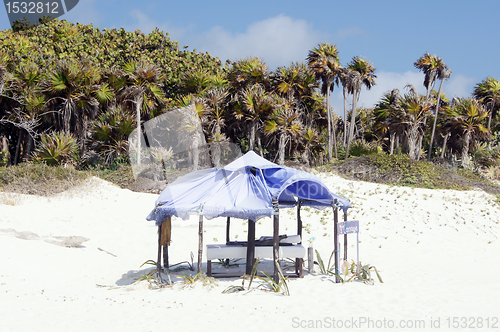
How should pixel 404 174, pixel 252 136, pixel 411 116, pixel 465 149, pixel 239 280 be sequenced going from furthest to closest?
pixel 465 149
pixel 411 116
pixel 252 136
pixel 404 174
pixel 239 280

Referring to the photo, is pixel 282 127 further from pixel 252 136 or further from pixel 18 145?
pixel 18 145

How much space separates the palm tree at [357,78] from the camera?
26.0 metres

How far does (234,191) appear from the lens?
355 inches

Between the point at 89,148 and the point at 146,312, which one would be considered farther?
the point at 89,148

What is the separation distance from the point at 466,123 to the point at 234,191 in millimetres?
20627

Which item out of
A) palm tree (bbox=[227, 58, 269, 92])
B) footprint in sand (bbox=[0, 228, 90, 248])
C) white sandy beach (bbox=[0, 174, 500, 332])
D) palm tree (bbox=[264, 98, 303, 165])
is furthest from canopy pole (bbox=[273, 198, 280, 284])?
palm tree (bbox=[227, 58, 269, 92])

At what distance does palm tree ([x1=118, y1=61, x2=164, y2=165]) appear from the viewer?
21422 mm

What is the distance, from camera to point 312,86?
25422mm

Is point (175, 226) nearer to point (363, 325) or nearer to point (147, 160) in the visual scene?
point (147, 160)

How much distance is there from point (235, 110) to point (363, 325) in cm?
1789

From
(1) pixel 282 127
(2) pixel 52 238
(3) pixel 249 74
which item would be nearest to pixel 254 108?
(1) pixel 282 127

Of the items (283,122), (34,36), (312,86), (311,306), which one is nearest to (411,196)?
(283,122)

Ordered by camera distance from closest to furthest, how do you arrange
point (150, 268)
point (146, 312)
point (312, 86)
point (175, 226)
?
point (146, 312) → point (150, 268) → point (175, 226) → point (312, 86)

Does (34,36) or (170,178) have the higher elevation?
(34,36)
